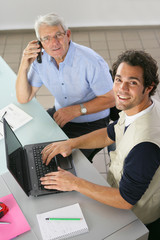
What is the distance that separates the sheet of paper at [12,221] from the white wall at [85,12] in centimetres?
379

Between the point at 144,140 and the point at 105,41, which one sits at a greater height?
the point at 144,140

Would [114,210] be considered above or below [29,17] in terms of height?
below

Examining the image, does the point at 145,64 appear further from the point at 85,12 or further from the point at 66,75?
the point at 85,12

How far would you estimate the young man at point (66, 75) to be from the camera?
2.25m

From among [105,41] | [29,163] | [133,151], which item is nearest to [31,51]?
[29,163]

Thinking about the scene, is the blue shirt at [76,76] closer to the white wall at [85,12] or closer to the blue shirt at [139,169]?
the blue shirt at [139,169]

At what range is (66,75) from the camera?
2.38 meters

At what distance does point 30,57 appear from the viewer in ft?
7.57

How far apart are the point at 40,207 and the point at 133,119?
28.9 inches

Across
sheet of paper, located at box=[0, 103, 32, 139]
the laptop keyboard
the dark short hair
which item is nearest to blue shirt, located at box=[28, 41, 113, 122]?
sheet of paper, located at box=[0, 103, 32, 139]

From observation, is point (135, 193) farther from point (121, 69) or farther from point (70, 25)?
point (70, 25)

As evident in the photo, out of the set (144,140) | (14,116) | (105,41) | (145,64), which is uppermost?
(145,64)

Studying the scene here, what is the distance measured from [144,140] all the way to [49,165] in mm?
650

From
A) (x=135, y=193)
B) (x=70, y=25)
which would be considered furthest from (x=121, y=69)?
(x=70, y=25)
